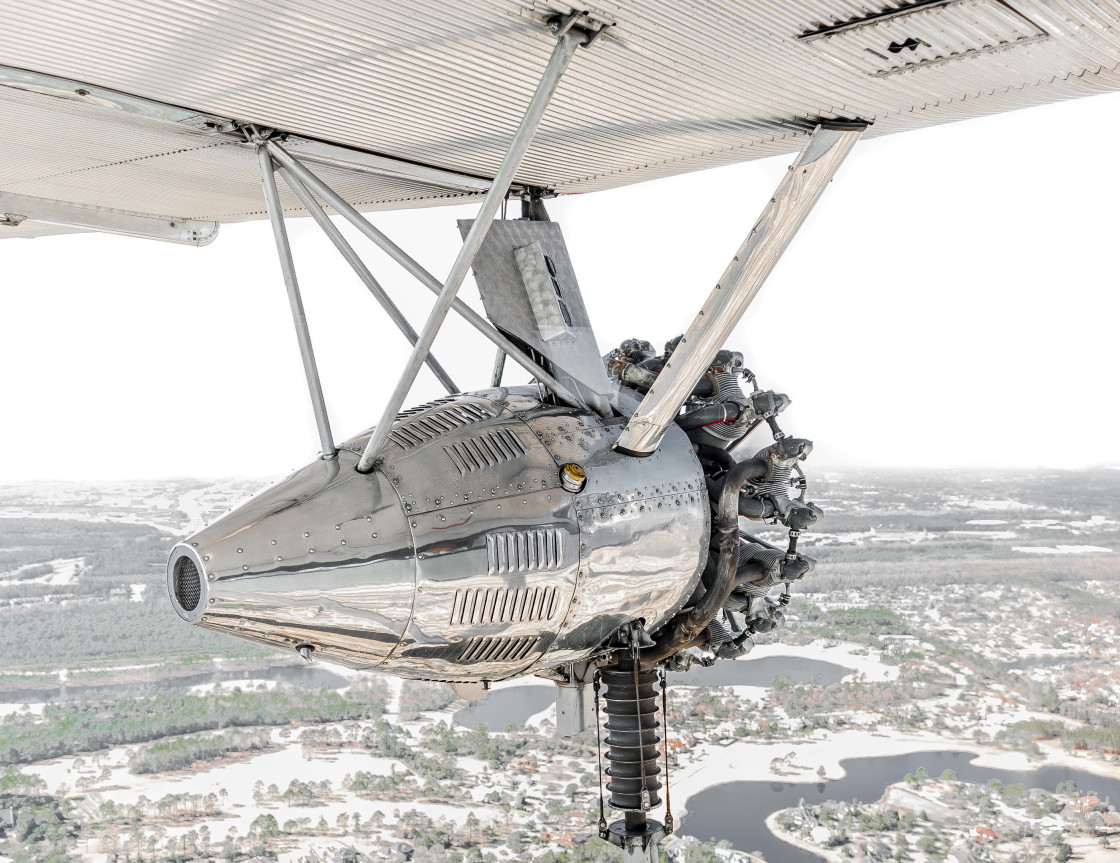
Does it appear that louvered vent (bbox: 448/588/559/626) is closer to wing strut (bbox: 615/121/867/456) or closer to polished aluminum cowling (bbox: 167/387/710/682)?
polished aluminum cowling (bbox: 167/387/710/682)

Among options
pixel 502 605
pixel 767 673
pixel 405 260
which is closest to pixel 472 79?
pixel 405 260

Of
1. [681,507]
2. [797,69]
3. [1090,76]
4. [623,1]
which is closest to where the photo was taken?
[623,1]

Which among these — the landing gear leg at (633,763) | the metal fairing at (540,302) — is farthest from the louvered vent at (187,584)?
the landing gear leg at (633,763)

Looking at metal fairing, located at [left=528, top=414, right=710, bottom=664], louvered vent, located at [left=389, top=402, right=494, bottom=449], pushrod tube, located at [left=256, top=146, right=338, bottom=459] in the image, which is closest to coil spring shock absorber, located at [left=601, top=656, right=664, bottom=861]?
metal fairing, located at [left=528, top=414, right=710, bottom=664]

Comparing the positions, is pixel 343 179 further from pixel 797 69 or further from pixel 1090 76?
pixel 1090 76

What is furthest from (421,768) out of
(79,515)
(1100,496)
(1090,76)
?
(1090,76)

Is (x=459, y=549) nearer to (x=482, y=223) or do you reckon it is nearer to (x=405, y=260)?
(x=482, y=223)

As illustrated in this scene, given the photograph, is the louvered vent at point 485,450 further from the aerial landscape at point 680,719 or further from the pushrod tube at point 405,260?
the aerial landscape at point 680,719
